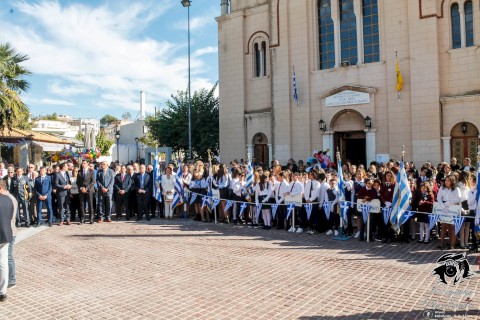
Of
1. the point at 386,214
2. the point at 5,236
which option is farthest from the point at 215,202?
the point at 5,236

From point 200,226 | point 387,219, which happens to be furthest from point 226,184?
point 387,219

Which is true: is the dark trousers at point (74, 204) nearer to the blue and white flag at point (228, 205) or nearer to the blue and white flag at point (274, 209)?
the blue and white flag at point (228, 205)

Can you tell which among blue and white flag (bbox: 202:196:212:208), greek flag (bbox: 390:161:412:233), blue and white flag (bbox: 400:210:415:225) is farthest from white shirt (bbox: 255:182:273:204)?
blue and white flag (bbox: 400:210:415:225)

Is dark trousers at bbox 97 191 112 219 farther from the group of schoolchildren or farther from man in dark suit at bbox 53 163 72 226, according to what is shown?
the group of schoolchildren

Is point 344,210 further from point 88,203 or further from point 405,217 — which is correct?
point 88,203

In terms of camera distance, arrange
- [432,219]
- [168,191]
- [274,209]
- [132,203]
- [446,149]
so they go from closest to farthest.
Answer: [432,219] → [274,209] → [168,191] → [132,203] → [446,149]

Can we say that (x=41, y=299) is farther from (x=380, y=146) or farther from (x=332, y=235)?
(x=380, y=146)

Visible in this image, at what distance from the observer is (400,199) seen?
10156mm

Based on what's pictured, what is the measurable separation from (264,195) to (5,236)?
798cm

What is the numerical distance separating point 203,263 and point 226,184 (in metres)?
5.85

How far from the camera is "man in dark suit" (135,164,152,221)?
14656 millimetres

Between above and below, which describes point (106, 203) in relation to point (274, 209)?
above

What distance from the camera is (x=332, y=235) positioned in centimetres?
1154

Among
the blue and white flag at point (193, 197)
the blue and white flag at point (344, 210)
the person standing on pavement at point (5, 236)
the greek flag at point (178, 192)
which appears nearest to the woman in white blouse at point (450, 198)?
the blue and white flag at point (344, 210)
